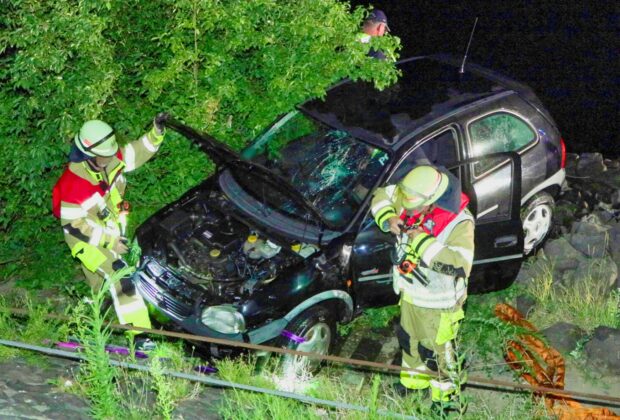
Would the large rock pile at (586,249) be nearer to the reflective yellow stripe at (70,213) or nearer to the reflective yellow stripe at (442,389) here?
the reflective yellow stripe at (442,389)

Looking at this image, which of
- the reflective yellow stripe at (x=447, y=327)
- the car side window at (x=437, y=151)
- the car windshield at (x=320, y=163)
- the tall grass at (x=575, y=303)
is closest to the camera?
the reflective yellow stripe at (x=447, y=327)

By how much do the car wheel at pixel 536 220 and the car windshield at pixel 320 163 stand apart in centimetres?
177

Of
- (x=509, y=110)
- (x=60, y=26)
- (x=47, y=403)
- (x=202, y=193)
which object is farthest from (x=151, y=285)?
(x=509, y=110)

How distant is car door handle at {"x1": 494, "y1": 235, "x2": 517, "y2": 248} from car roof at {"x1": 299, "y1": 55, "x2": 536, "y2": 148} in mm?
1134

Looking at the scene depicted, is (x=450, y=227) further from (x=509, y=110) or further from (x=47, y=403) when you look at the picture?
(x=47, y=403)

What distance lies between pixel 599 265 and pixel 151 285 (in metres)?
4.04

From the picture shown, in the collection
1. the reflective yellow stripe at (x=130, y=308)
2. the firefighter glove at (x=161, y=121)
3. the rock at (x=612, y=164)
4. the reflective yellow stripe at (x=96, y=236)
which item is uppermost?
the firefighter glove at (x=161, y=121)

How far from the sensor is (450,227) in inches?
226

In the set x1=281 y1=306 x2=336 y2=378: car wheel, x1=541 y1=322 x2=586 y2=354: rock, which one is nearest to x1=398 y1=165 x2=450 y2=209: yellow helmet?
x1=281 y1=306 x2=336 y2=378: car wheel

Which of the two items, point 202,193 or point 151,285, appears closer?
point 151,285

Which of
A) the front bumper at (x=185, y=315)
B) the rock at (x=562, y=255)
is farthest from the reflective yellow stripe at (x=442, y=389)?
the rock at (x=562, y=255)

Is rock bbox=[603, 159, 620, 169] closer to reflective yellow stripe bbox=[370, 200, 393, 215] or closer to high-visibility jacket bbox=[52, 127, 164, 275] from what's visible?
reflective yellow stripe bbox=[370, 200, 393, 215]

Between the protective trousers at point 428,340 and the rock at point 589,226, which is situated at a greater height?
the protective trousers at point 428,340

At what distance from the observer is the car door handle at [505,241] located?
7051 millimetres
